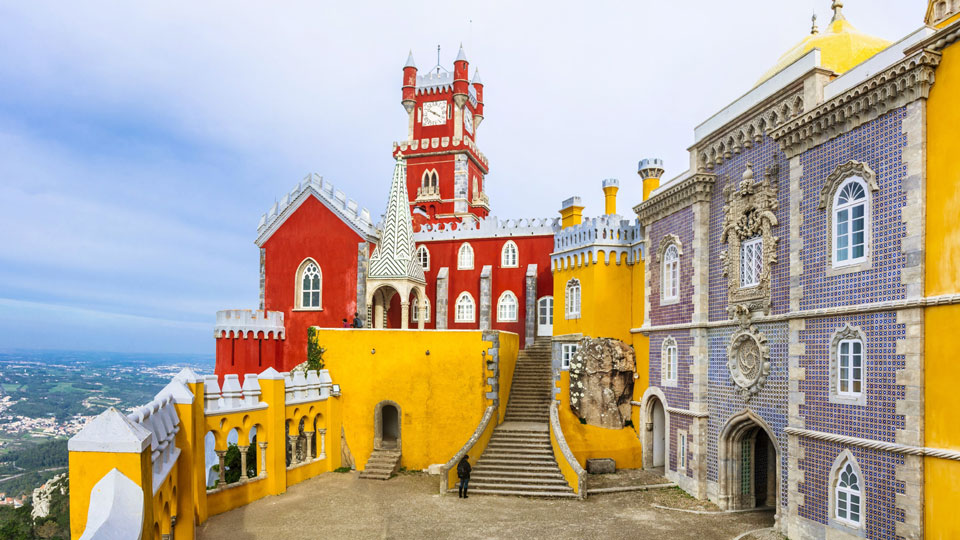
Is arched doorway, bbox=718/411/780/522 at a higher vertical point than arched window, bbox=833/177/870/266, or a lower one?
lower

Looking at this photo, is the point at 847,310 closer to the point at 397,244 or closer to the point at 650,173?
the point at 650,173

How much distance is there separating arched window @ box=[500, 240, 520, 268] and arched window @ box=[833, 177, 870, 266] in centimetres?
1785

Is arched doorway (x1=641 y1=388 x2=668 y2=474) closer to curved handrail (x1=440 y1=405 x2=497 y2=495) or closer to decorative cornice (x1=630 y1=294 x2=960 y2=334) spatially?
decorative cornice (x1=630 y1=294 x2=960 y2=334)

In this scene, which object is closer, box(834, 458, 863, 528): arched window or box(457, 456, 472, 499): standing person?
box(834, 458, 863, 528): arched window

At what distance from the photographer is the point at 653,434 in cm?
2181

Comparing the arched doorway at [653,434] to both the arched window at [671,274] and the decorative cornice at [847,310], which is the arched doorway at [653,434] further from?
the decorative cornice at [847,310]

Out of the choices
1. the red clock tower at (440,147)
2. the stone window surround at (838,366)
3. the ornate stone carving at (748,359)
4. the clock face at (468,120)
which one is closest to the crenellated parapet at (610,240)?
the ornate stone carving at (748,359)

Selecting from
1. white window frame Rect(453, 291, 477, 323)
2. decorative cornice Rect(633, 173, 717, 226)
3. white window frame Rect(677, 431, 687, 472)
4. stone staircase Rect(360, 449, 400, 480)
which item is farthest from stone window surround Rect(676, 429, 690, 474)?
white window frame Rect(453, 291, 477, 323)

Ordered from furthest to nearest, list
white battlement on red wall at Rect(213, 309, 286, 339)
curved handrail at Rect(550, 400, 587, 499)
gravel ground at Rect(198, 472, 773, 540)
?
1. white battlement on red wall at Rect(213, 309, 286, 339)
2. curved handrail at Rect(550, 400, 587, 499)
3. gravel ground at Rect(198, 472, 773, 540)

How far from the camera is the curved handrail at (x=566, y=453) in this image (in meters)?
17.7

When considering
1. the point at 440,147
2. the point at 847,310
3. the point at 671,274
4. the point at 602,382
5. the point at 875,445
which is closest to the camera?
the point at 875,445

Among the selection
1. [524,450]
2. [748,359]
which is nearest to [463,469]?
[524,450]

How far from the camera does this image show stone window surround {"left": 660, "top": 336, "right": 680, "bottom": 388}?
19.7 meters

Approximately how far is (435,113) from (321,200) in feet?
38.6
